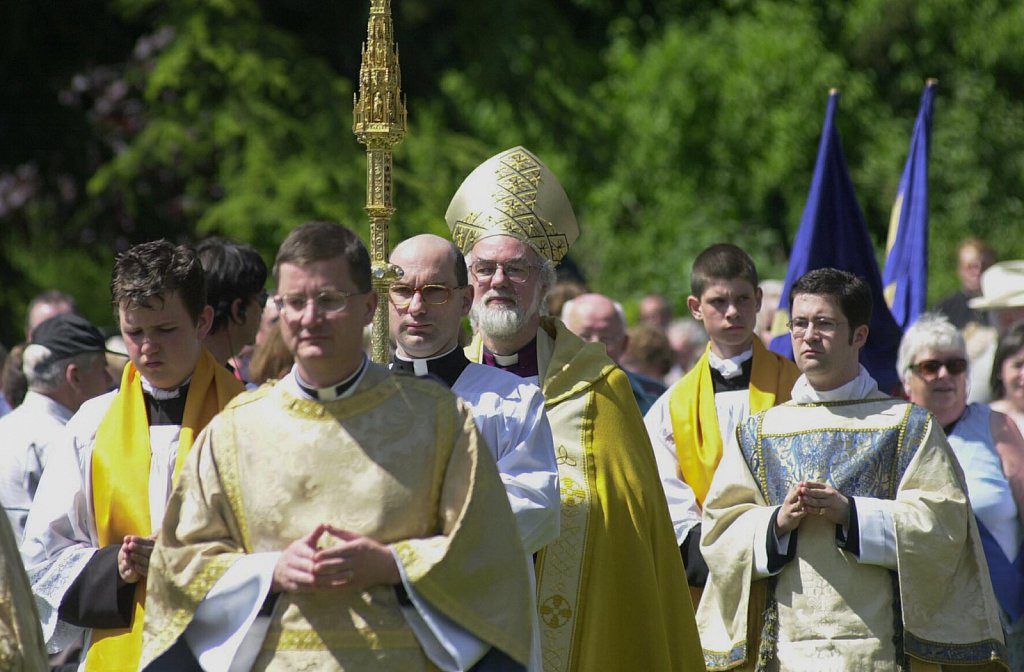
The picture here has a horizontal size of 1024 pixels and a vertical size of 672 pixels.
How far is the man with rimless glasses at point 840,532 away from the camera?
556 cm

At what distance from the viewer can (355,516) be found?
3904 mm

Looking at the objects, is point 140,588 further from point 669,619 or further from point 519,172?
point 519,172

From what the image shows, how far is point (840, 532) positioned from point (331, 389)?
2.24 metres

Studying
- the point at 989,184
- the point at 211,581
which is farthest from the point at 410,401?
the point at 989,184

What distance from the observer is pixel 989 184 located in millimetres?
19125

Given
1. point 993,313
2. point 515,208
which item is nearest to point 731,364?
point 515,208

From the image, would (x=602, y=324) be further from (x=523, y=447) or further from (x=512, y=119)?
(x=512, y=119)

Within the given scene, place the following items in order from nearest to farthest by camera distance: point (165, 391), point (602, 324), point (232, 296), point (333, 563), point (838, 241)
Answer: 1. point (333, 563)
2. point (165, 391)
3. point (232, 296)
4. point (602, 324)
5. point (838, 241)

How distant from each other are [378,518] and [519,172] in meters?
2.52

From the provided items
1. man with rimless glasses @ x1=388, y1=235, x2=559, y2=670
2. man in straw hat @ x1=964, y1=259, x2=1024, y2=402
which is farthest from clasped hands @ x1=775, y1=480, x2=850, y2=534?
man in straw hat @ x1=964, y1=259, x2=1024, y2=402

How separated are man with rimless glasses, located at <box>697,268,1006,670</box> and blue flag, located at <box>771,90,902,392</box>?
2.14 metres

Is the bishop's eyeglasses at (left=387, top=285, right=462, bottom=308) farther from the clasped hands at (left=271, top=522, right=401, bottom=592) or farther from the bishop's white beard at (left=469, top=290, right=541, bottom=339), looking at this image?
the clasped hands at (left=271, top=522, right=401, bottom=592)

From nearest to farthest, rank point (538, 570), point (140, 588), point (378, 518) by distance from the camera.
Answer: point (378, 518) < point (140, 588) < point (538, 570)

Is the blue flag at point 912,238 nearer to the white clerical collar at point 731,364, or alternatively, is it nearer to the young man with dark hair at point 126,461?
the white clerical collar at point 731,364
